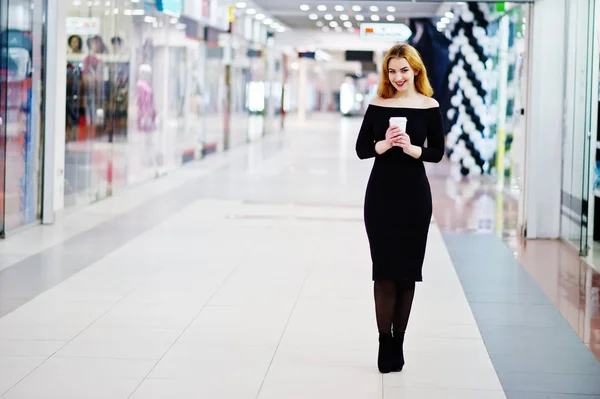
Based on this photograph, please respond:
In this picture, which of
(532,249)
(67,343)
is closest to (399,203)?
(67,343)

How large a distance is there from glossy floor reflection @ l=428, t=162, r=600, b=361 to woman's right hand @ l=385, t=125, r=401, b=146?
4.85ft

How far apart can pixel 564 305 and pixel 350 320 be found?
140cm

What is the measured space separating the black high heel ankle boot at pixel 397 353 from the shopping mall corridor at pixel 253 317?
2.1 inches

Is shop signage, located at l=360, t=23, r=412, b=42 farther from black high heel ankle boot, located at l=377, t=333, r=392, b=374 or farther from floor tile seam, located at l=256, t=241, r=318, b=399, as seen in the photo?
black high heel ankle boot, located at l=377, t=333, r=392, b=374

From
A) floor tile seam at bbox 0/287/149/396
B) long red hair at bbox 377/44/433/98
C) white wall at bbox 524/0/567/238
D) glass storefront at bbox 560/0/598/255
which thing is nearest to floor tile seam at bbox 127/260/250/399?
floor tile seam at bbox 0/287/149/396

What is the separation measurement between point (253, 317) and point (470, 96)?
9712 mm

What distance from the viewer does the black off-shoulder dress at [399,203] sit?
4230 millimetres

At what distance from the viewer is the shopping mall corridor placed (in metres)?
4.08

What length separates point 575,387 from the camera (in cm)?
411

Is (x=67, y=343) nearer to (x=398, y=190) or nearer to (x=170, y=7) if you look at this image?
(x=398, y=190)

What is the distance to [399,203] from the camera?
4.23 m

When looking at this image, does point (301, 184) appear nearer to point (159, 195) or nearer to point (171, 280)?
point (159, 195)

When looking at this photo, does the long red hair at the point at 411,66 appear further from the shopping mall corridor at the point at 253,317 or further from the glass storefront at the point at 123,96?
the glass storefront at the point at 123,96

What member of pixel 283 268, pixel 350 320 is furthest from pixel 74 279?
pixel 350 320
